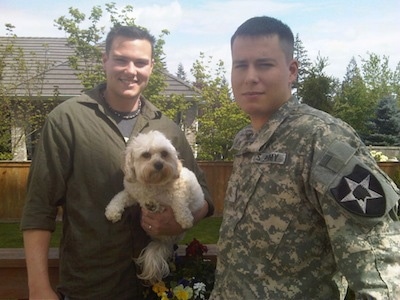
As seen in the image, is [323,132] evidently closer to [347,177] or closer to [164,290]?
[347,177]

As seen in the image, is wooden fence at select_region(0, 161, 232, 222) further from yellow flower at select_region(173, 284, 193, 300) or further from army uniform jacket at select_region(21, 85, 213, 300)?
yellow flower at select_region(173, 284, 193, 300)

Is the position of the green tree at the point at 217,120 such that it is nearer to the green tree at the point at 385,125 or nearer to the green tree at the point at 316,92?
the green tree at the point at 316,92

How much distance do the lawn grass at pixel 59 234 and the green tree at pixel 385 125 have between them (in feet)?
56.9

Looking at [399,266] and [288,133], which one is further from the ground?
[288,133]

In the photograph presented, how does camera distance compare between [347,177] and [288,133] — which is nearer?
[347,177]

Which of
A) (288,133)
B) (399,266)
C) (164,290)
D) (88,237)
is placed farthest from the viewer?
(164,290)

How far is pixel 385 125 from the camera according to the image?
87.6ft

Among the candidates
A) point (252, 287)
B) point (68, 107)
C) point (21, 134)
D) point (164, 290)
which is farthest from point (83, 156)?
point (21, 134)

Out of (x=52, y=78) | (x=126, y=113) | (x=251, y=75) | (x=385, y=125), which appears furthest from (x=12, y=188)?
(x=385, y=125)

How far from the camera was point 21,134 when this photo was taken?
15.0 meters

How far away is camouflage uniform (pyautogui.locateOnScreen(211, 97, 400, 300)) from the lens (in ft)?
5.26

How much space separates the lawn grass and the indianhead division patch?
7.17 m

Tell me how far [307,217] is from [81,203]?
60.6 inches

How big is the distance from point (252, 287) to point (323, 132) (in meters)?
0.76
